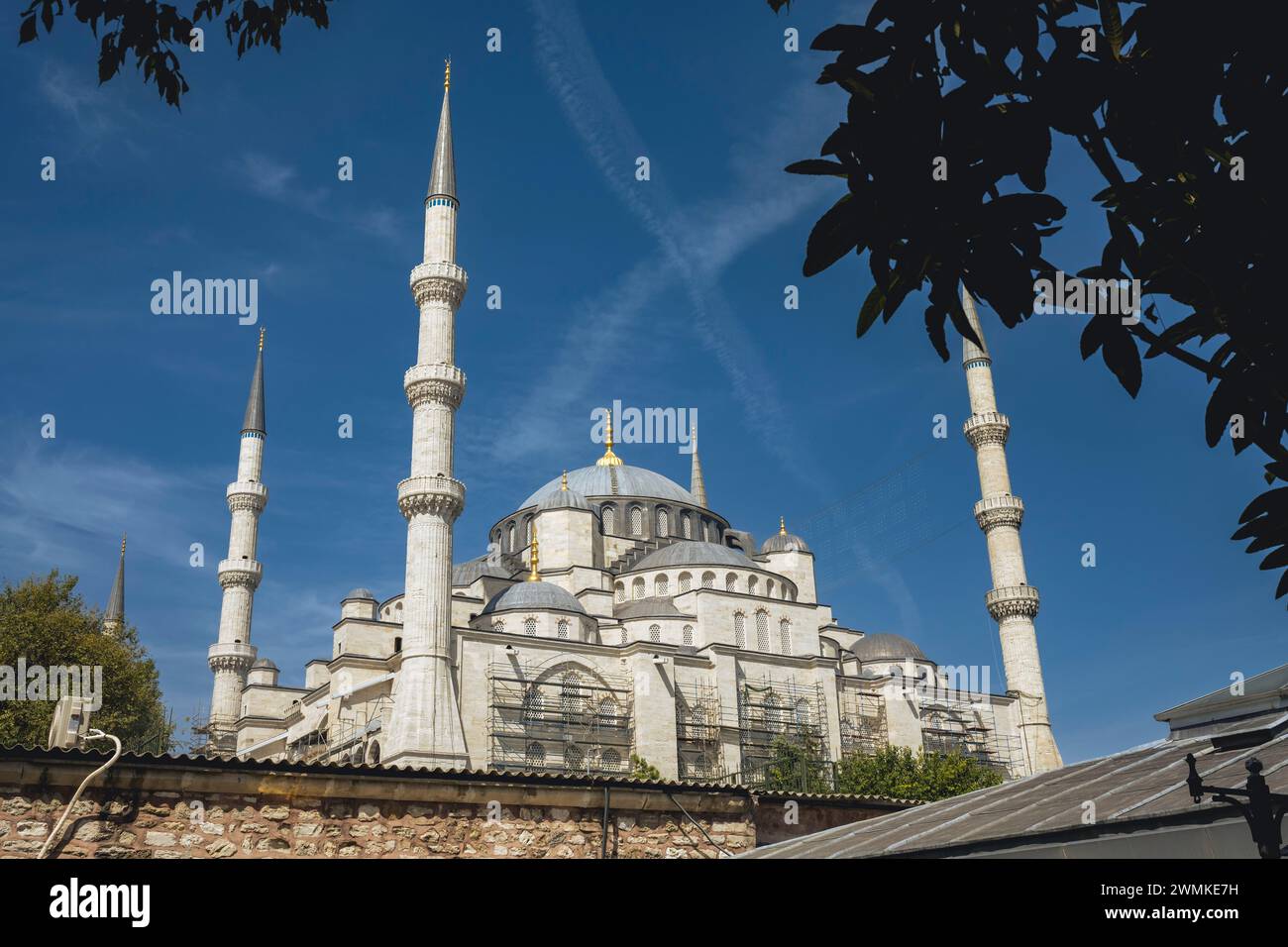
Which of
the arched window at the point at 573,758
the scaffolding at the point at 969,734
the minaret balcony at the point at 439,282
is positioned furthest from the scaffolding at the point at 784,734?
the minaret balcony at the point at 439,282

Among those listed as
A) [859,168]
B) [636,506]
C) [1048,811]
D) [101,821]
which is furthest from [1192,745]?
[636,506]

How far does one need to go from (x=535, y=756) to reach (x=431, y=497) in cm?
698

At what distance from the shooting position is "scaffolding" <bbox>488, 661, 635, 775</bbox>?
2766 cm

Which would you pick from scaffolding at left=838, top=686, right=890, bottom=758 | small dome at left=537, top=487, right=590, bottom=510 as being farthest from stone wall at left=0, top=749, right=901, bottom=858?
small dome at left=537, top=487, right=590, bottom=510

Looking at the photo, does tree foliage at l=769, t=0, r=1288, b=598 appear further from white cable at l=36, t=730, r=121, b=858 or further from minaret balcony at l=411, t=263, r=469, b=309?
minaret balcony at l=411, t=263, r=469, b=309

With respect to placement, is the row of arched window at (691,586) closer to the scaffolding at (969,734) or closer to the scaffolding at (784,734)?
the scaffolding at (784,734)

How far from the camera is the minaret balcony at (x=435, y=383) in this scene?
88.3 ft

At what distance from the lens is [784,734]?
30.6 meters

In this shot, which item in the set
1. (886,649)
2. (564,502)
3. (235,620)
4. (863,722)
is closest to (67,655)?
(235,620)

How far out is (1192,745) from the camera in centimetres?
678

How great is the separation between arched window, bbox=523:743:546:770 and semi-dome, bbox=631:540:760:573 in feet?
29.4

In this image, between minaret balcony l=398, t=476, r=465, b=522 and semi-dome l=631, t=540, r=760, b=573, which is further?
semi-dome l=631, t=540, r=760, b=573

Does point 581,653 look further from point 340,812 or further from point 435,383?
point 340,812

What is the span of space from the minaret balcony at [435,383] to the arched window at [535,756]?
8.50 metres
